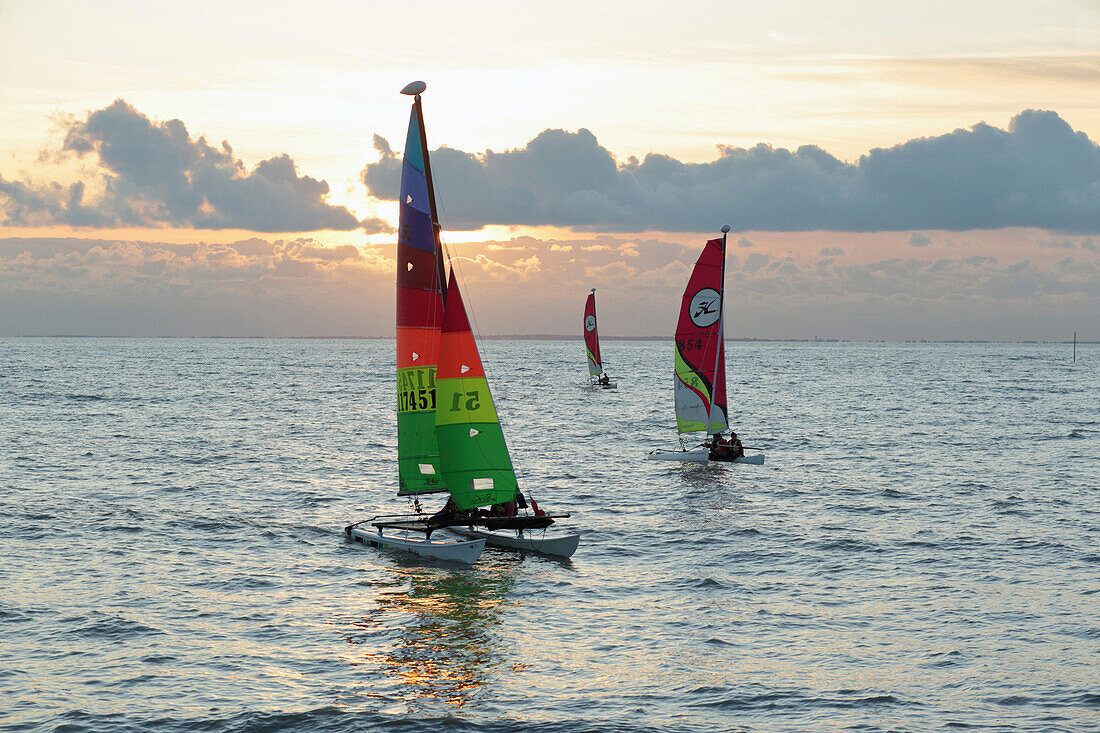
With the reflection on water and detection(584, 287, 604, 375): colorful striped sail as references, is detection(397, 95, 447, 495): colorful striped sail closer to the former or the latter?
the reflection on water

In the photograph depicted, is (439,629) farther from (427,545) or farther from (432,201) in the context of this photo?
(432,201)

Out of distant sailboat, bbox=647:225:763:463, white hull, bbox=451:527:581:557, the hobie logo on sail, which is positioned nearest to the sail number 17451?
white hull, bbox=451:527:581:557

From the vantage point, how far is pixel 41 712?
59.6ft

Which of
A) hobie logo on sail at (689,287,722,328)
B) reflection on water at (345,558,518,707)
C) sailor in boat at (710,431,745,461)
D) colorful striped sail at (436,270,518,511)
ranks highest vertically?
hobie logo on sail at (689,287,722,328)

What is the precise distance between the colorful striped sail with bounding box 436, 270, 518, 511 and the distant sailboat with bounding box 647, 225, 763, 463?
21707 millimetres

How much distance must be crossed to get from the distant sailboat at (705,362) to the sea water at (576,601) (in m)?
1.70

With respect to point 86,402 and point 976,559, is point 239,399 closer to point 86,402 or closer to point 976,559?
point 86,402

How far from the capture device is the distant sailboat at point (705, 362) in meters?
48.3

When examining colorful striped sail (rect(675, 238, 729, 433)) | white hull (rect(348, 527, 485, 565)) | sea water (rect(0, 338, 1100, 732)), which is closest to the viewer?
sea water (rect(0, 338, 1100, 732))

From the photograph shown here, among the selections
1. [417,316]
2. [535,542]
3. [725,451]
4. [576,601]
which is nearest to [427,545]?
[535,542]

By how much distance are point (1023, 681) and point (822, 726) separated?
5.30m

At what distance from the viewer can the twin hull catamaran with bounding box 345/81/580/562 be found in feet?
90.9

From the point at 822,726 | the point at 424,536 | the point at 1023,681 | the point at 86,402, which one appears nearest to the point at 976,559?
the point at 1023,681

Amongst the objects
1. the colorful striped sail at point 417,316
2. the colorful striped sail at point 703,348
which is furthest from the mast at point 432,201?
the colorful striped sail at point 703,348
